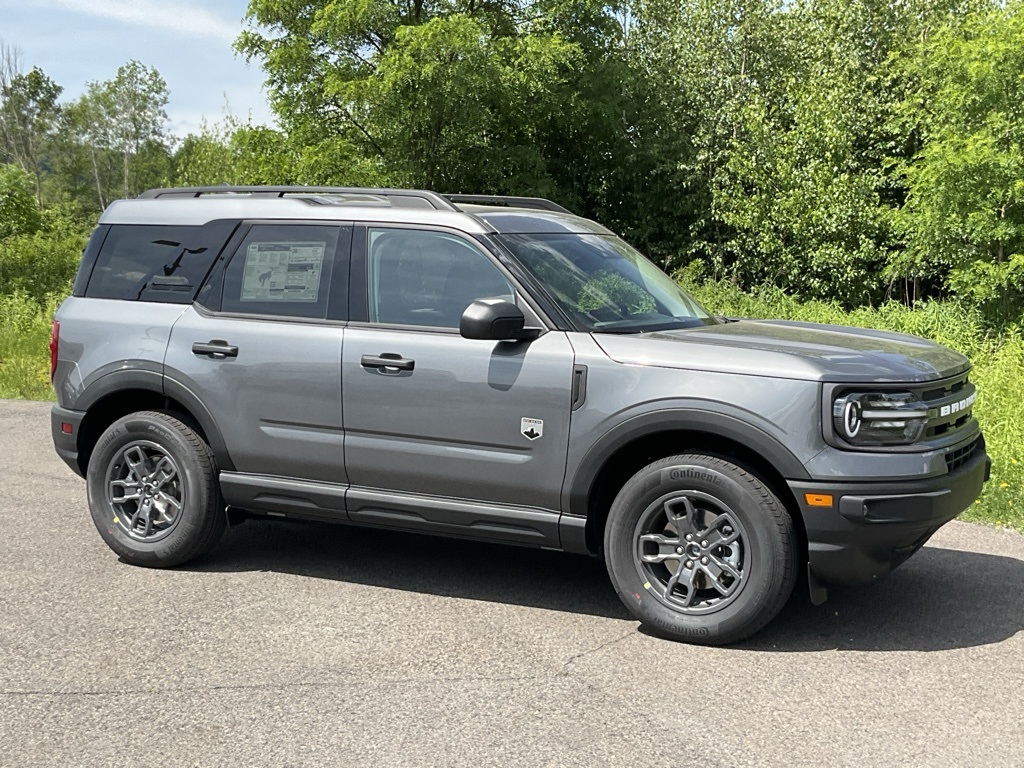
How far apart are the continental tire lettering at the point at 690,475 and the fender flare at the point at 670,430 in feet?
0.55

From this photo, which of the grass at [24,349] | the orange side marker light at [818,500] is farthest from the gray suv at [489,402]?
the grass at [24,349]

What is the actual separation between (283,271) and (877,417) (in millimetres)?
3014

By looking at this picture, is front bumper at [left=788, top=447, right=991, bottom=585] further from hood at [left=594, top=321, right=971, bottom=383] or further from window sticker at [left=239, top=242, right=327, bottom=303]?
window sticker at [left=239, top=242, right=327, bottom=303]

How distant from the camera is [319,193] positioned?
614cm

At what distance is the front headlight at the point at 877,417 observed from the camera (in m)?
4.61

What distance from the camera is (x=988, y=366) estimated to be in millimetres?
13031

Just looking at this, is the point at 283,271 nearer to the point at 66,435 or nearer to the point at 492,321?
the point at 492,321

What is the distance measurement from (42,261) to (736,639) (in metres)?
25.2

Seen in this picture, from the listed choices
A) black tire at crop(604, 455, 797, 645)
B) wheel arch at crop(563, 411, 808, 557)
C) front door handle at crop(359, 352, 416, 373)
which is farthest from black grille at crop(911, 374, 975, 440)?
front door handle at crop(359, 352, 416, 373)

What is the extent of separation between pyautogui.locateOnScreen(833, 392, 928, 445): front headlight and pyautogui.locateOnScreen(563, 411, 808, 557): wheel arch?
26 centimetres

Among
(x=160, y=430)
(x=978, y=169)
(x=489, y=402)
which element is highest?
(x=978, y=169)

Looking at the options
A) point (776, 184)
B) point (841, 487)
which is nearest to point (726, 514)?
point (841, 487)

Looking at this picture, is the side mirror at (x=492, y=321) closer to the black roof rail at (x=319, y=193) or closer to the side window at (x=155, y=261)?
the black roof rail at (x=319, y=193)

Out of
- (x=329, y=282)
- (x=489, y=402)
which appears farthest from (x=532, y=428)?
(x=329, y=282)
